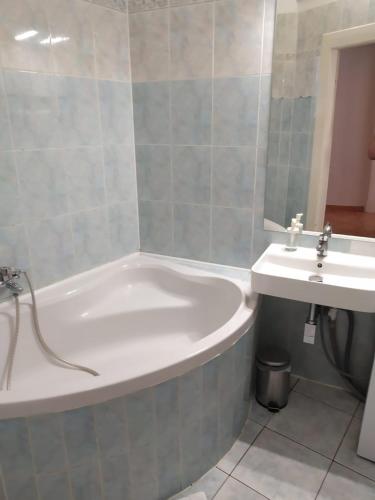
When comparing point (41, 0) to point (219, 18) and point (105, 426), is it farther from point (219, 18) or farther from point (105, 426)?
point (105, 426)

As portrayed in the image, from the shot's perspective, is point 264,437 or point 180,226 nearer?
point 264,437

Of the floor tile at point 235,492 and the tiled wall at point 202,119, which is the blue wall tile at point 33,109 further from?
the floor tile at point 235,492

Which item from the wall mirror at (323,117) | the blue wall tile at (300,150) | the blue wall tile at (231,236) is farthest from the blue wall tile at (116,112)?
the blue wall tile at (300,150)

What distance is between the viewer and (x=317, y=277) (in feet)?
5.34

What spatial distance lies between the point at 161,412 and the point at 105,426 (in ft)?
0.67

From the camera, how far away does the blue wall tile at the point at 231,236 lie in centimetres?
199

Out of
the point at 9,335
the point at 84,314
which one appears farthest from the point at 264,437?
the point at 9,335

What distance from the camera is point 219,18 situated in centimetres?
174

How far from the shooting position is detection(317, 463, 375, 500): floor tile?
143cm

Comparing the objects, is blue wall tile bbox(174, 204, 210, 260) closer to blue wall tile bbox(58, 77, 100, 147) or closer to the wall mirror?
the wall mirror

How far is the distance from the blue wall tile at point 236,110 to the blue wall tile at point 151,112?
0.32m

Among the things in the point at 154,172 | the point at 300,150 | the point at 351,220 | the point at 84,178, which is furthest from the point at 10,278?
the point at 351,220

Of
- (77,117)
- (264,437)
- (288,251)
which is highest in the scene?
(77,117)

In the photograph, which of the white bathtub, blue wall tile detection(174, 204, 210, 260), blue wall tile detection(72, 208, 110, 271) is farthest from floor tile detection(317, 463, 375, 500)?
blue wall tile detection(72, 208, 110, 271)
